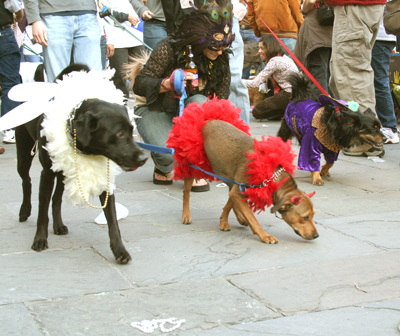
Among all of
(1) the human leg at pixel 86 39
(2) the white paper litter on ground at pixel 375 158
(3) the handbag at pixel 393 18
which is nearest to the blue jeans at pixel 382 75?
(2) the white paper litter on ground at pixel 375 158

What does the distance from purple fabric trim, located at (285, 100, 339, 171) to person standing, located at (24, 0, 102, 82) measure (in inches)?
87.9

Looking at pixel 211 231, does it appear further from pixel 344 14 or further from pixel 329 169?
pixel 344 14

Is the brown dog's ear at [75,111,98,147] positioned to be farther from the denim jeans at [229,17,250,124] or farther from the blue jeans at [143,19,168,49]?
the blue jeans at [143,19,168,49]

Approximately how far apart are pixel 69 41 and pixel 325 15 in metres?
3.68

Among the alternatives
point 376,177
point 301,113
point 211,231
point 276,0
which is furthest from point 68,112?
point 276,0

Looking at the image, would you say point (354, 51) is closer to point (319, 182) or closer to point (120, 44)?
point (319, 182)

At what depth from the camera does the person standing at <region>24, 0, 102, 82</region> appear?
484 centimetres

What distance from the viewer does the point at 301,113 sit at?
5.39 meters

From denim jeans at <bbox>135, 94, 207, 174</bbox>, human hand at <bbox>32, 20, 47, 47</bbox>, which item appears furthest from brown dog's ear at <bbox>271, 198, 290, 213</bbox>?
human hand at <bbox>32, 20, 47, 47</bbox>

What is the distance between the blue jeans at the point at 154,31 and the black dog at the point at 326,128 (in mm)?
1832

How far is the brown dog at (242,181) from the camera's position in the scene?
3.41 m

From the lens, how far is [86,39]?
5113 millimetres

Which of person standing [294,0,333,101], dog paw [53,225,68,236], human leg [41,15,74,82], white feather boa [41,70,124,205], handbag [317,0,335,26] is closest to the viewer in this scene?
white feather boa [41,70,124,205]

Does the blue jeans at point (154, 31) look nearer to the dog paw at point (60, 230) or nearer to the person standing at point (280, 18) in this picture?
the person standing at point (280, 18)
